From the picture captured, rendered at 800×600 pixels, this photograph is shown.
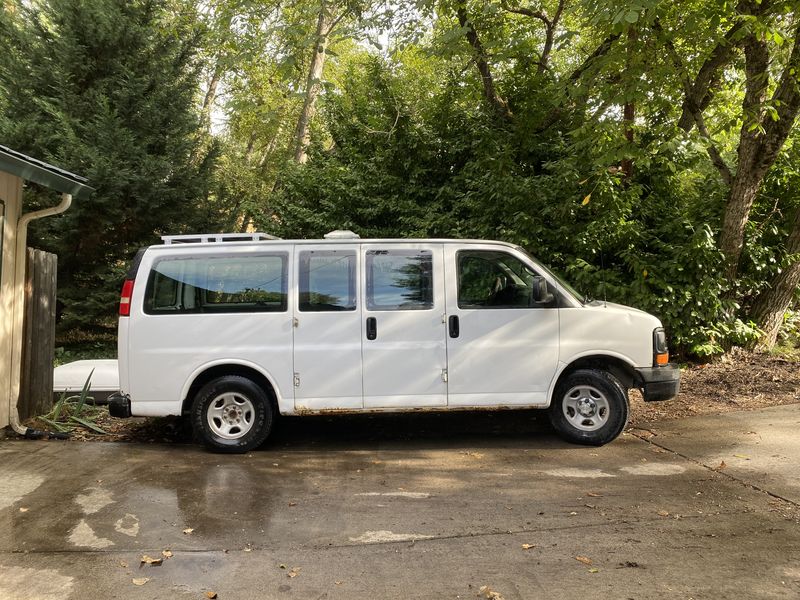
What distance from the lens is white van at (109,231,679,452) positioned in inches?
241

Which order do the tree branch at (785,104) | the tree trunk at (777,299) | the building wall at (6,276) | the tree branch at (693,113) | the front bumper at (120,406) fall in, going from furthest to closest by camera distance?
1. the tree trunk at (777,299)
2. the tree branch at (693,113)
3. the tree branch at (785,104)
4. the building wall at (6,276)
5. the front bumper at (120,406)

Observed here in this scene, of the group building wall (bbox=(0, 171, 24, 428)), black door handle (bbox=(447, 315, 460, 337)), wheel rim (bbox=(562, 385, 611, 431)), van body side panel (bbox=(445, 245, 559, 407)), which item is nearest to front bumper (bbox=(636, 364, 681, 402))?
wheel rim (bbox=(562, 385, 611, 431))

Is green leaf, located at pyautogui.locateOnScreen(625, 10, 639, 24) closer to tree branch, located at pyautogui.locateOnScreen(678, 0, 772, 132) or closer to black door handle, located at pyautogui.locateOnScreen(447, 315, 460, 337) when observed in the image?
black door handle, located at pyautogui.locateOnScreen(447, 315, 460, 337)

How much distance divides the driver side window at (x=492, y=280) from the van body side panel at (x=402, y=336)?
9.7 inches

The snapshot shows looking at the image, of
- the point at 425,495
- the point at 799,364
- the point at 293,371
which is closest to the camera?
the point at 425,495

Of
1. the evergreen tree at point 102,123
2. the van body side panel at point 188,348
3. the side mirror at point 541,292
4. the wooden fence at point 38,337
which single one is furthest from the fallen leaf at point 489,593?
the evergreen tree at point 102,123

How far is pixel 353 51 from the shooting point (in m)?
29.4

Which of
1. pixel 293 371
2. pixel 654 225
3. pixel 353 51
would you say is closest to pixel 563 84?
pixel 654 225

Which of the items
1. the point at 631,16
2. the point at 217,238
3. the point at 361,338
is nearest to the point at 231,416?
the point at 361,338

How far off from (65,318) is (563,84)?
991cm

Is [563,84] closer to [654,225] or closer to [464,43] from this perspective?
[464,43]

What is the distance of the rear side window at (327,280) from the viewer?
623 centimetres

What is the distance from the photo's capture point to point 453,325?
20.5 ft

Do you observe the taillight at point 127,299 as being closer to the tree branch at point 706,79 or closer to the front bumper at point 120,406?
the front bumper at point 120,406
